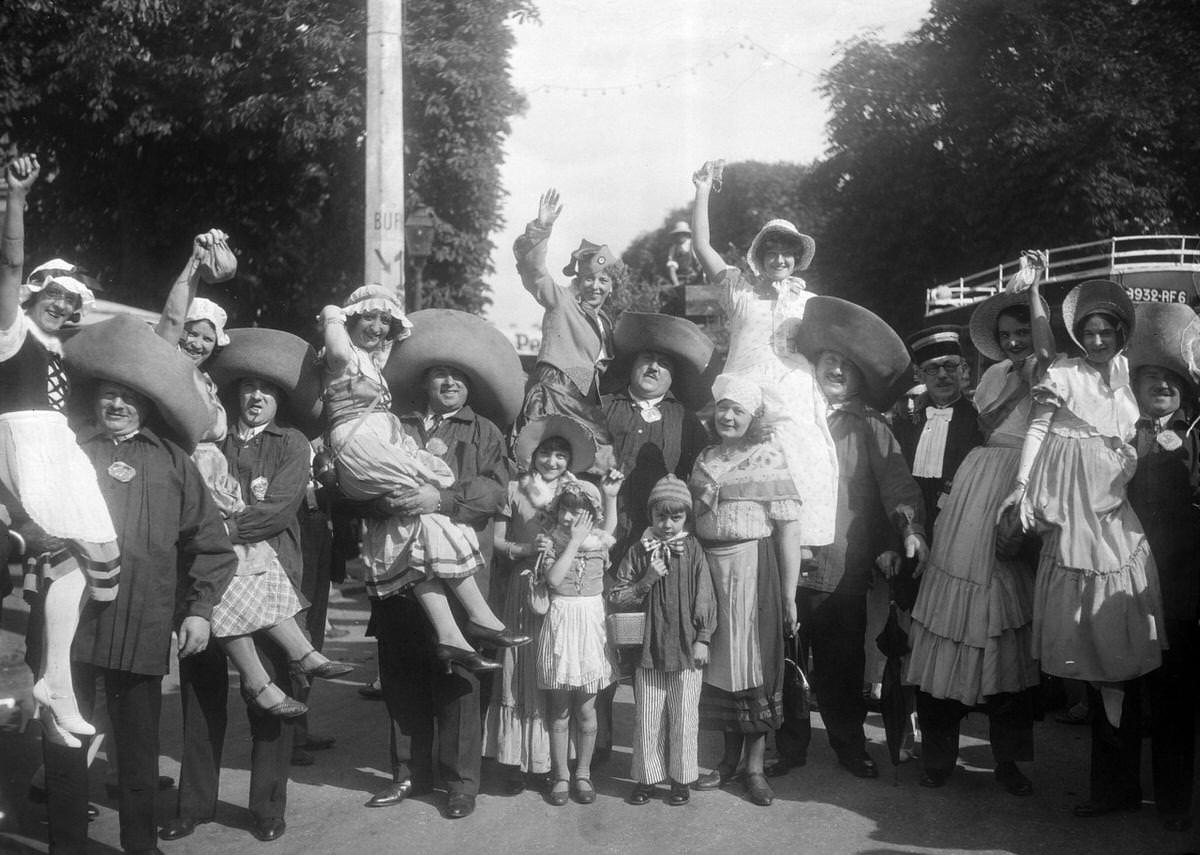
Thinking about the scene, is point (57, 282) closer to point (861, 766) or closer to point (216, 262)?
point (216, 262)

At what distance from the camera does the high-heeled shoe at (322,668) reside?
15.8 feet

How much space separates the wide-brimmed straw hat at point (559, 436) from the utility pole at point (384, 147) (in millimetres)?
4146

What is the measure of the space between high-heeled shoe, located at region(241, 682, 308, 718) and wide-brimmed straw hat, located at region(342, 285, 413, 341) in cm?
160

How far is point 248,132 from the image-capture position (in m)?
17.3

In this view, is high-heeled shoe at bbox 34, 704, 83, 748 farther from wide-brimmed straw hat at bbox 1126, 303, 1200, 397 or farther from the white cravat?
wide-brimmed straw hat at bbox 1126, 303, 1200, 397

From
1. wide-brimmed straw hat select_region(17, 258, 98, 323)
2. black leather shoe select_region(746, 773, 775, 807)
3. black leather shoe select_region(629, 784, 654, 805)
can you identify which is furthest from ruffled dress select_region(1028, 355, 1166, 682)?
wide-brimmed straw hat select_region(17, 258, 98, 323)

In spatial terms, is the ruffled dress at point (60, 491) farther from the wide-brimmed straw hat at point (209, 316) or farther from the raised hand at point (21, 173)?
the wide-brimmed straw hat at point (209, 316)

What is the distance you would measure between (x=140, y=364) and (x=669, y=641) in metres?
2.36

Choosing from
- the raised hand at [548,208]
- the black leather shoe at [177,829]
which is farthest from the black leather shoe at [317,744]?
the raised hand at [548,208]

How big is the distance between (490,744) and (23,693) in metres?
3.35

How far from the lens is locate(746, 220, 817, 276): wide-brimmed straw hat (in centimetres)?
579

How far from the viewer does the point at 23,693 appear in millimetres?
7043

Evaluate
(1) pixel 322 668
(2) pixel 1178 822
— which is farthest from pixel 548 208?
(2) pixel 1178 822

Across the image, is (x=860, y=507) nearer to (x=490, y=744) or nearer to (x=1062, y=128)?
(x=490, y=744)
